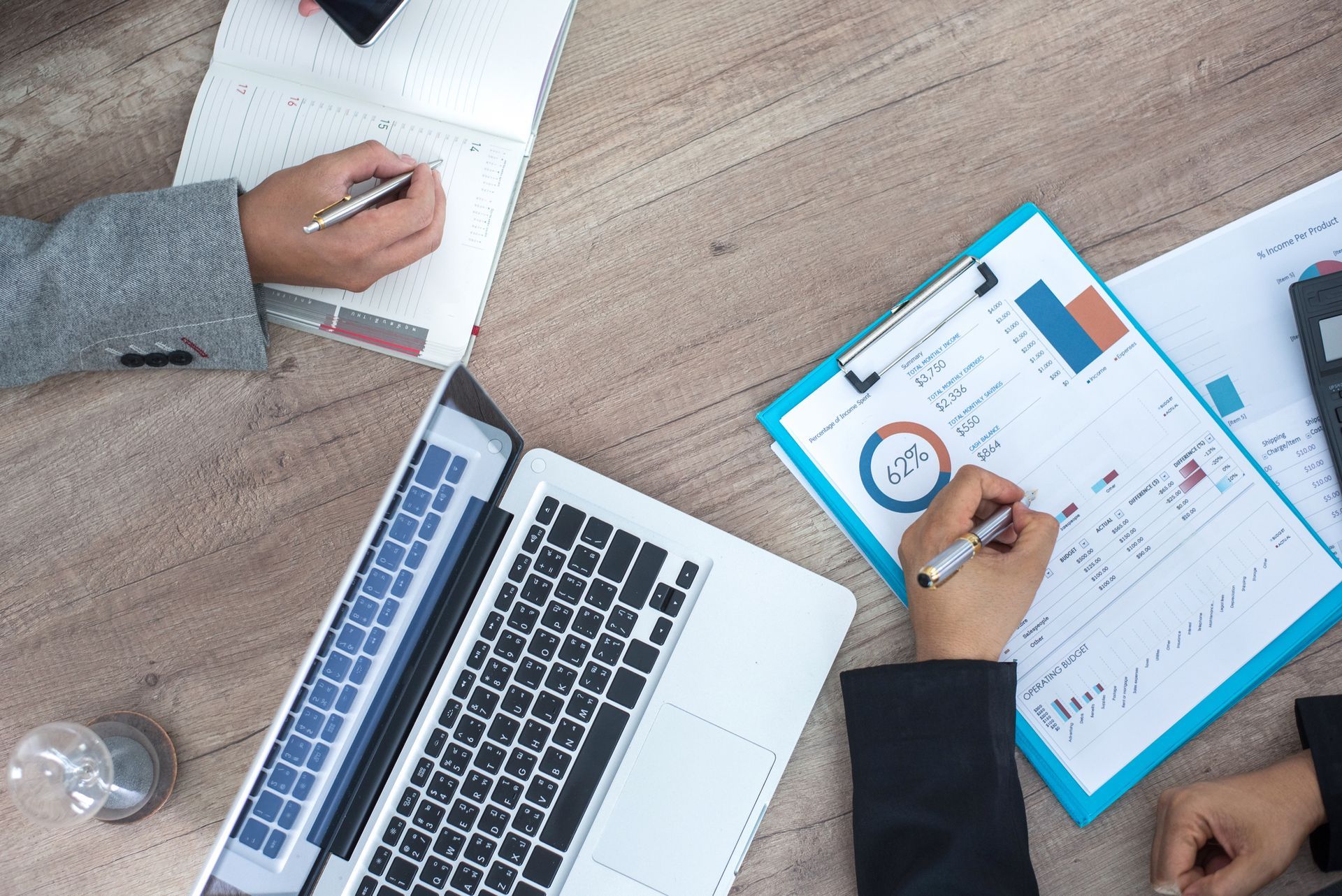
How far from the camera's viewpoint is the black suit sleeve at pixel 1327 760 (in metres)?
0.81

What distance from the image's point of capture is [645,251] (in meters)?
0.88

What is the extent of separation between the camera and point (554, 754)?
2.66ft

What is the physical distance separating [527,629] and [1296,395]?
0.76m

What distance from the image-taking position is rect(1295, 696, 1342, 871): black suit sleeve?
2.66ft

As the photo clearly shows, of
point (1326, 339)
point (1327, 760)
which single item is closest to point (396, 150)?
point (1326, 339)

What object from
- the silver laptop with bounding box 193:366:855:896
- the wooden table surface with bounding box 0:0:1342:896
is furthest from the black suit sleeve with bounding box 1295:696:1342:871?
the silver laptop with bounding box 193:366:855:896

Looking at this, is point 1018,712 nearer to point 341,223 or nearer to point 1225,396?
point 1225,396

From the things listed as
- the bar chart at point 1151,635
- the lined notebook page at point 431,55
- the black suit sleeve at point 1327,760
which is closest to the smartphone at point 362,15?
the lined notebook page at point 431,55

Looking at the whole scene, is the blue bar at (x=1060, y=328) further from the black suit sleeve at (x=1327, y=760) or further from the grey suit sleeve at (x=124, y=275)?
the grey suit sleeve at (x=124, y=275)

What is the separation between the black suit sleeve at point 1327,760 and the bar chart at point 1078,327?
368mm

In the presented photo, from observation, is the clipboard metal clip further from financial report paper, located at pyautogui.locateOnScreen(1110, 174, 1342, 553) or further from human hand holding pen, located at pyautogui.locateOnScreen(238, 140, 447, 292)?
human hand holding pen, located at pyautogui.locateOnScreen(238, 140, 447, 292)

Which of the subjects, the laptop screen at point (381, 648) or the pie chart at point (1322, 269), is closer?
the laptop screen at point (381, 648)

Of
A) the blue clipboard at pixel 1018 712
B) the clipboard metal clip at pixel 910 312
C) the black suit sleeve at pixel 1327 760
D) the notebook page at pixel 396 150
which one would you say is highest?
the notebook page at pixel 396 150

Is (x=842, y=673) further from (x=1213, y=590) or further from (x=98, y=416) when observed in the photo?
(x=98, y=416)
